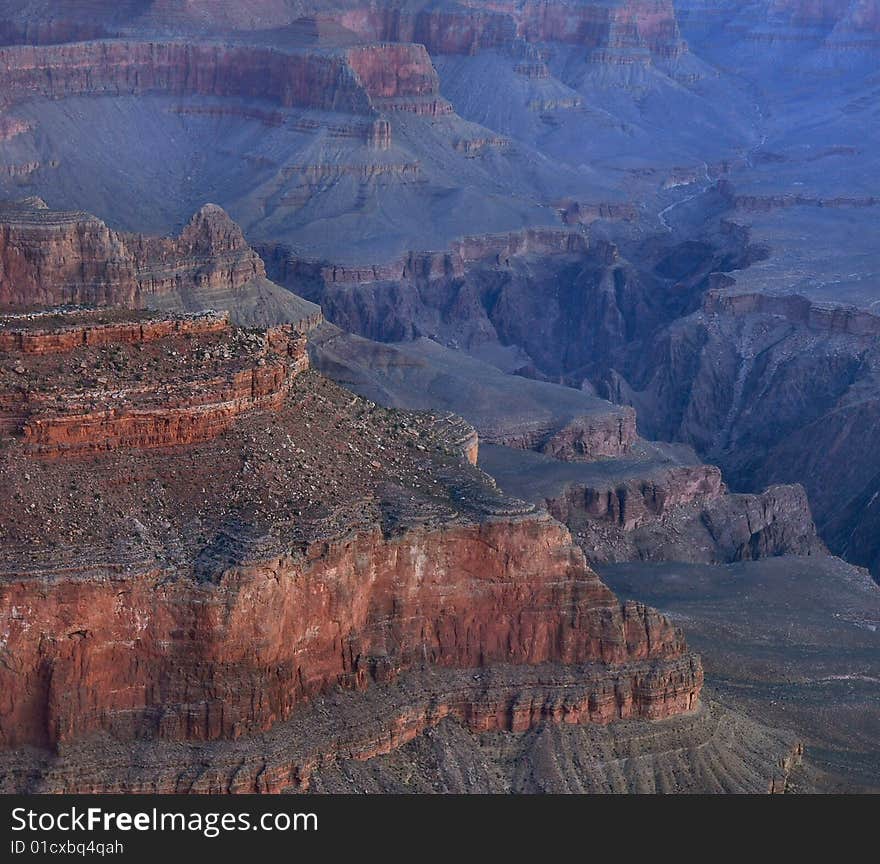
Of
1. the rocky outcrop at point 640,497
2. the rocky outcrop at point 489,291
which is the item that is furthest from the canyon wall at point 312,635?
the rocky outcrop at point 489,291

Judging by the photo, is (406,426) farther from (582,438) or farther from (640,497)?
(582,438)

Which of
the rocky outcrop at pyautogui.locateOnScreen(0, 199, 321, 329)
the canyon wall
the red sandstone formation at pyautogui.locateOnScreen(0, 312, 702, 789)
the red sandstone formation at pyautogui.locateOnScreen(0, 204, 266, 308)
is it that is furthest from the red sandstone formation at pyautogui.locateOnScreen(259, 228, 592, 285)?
the canyon wall

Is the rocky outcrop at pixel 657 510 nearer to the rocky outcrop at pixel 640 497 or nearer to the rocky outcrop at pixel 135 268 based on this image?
the rocky outcrop at pixel 640 497

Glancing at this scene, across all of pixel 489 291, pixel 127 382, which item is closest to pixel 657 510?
pixel 127 382

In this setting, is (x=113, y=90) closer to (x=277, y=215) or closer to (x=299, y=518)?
(x=277, y=215)

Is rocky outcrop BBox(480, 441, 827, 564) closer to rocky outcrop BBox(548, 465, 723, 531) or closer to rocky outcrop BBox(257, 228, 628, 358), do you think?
rocky outcrop BBox(548, 465, 723, 531)

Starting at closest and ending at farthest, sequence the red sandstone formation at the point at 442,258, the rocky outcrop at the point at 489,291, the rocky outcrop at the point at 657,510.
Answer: the rocky outcrop at the point at 657,510 < the rocky outcrop at the point at 489,291 < the red sandstone formation at the point at 442,258

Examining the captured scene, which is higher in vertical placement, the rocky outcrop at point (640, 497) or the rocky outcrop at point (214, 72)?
the rocky outcrop at point (214, 72)

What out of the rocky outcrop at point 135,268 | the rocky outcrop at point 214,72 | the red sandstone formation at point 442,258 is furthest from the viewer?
the rocky outcrop at point 214,72
